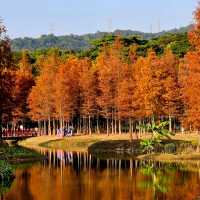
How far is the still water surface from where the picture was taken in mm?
37375

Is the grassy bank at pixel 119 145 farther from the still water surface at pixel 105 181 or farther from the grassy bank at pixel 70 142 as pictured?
the still water surface at pixel 105 181

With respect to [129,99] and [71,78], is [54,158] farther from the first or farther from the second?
[71,78]


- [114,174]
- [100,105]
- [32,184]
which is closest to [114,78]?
[100,105]

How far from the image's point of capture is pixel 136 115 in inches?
3489

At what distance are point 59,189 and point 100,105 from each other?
5722 cm

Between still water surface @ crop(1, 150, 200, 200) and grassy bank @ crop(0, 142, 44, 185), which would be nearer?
still water surface @ crop(1, 150, 200, 200)

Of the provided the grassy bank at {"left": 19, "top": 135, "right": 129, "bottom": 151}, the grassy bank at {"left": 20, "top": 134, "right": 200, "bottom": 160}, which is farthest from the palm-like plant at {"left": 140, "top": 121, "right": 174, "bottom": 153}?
the grassy bank at {"left": 19, "top": 135, "right": 129, "bottom": 151}

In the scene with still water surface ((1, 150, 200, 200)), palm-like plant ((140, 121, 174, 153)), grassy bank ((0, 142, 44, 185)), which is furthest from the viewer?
palm-like plant ((140, 121, 174, 153))

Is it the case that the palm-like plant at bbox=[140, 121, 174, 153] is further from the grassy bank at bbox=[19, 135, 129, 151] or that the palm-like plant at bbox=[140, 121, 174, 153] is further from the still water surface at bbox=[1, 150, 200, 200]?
the grassy bank at bbox=[19, 135, 129, 151]

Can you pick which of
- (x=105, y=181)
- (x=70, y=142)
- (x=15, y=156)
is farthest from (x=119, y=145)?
(x=105, y=181)

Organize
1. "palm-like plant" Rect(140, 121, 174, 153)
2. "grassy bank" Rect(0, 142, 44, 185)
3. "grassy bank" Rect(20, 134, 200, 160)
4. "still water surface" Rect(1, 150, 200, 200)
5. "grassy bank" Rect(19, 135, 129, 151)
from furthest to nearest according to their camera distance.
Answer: "grassy bank" Rect(19, 135, 129, 151) → "palm-like plant" Rect(140, 121, 174, 153) → "grassy bank" Rect(20, 134, 200, 160) → "grassy bank" Rect(0, 142, 44, 185) → "still water surface" Rect(1, 150, 200, 200)

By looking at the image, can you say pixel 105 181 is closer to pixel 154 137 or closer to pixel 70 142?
pixel 154 137

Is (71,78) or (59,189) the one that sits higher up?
(71,78)

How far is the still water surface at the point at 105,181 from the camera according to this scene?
3738cm
